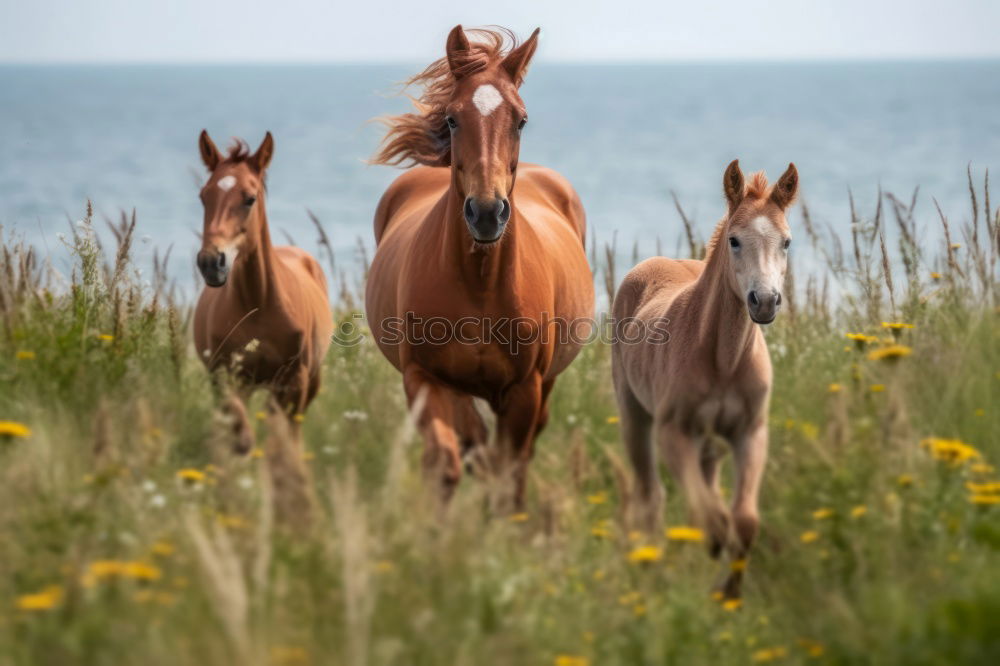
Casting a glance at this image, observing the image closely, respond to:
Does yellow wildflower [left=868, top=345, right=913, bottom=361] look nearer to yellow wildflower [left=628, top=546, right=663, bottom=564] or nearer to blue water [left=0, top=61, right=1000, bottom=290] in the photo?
yellow wildflower [left=628, top=546, right=663, bottom=564]

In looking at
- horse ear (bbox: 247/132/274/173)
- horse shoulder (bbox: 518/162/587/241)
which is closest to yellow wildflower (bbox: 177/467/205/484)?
horse ear (bbox: 247/132/274/173)

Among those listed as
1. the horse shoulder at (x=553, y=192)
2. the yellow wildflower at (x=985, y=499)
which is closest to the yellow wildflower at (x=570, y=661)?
the yellow wildflower at (x=985, y=499)

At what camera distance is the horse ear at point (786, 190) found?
15.5ft

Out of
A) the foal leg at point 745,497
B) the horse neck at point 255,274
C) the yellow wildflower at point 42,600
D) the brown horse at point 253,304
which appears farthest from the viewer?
the horse neck at point 255,274

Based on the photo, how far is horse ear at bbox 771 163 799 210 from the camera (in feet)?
15.5

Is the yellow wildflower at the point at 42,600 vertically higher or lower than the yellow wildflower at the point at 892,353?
lower

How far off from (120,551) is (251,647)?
30.2 inches

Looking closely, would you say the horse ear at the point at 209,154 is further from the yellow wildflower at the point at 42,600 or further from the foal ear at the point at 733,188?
the yellow wildflower at the point at 42,600

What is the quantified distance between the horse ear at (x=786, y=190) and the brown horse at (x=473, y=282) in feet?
3.37

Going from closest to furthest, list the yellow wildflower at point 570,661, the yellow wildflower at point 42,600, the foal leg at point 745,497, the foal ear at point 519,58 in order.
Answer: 1. the yellow wildflower at point 42,600
2. the yellow wildflower at point 570,661
3. the foal leg at point 745,497
4. the foal ear at point 519,58

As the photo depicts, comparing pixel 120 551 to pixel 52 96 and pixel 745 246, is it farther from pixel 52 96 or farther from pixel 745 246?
pixel 52 96

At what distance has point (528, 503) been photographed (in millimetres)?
5254

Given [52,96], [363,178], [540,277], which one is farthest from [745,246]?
[52,96]

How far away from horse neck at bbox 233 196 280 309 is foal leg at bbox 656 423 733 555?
8.31 ft
